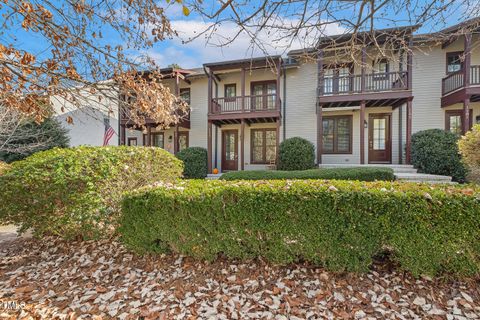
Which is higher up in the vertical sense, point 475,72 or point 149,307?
point 475,72

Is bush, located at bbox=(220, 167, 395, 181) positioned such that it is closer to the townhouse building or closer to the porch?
the townhouse building

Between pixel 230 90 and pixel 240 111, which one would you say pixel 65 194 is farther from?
pixel 230 90

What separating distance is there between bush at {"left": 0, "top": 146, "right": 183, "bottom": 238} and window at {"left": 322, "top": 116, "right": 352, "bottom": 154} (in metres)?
11.0

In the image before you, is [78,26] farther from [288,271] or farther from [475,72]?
[475,72]

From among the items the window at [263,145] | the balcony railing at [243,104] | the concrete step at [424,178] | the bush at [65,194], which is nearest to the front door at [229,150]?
the window at [263,145]

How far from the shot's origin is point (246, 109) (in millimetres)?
12367

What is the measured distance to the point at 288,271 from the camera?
2.85 metres

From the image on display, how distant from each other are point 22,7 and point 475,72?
1421 centimetres

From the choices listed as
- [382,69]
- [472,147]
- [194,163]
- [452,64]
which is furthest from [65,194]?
[452,64]

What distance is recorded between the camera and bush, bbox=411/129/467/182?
8883 mm

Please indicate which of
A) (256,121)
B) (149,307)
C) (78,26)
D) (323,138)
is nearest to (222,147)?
(256,121)

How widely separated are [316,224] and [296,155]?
834 cm

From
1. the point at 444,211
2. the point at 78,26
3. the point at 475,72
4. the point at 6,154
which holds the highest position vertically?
the point at 475,72

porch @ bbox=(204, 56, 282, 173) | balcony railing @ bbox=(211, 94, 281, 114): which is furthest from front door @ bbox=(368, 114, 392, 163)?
balcony railing @ bbox=(211, 94, 281, 114)
